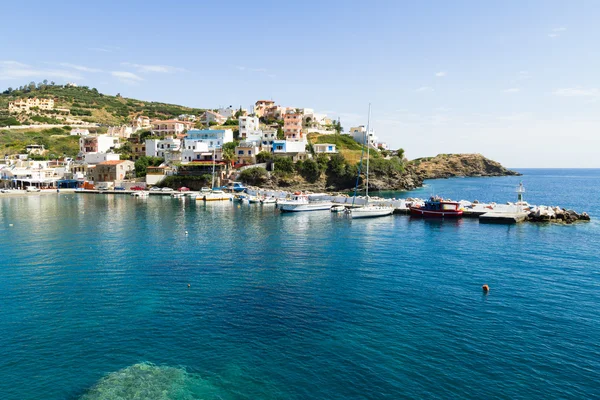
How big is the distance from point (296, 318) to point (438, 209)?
4634cm

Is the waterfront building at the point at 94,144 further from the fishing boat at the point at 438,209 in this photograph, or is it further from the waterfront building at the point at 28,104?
the fishing boat at the point at 438,209

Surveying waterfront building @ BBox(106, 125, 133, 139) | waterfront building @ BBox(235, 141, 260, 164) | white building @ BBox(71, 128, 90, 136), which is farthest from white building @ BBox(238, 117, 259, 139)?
white building @ BBox(71, 128, 90, 136)

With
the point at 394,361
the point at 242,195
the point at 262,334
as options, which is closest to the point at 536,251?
the point at 394,361

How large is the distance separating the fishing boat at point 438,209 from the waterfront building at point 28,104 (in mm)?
179397

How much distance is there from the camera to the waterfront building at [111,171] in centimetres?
10581

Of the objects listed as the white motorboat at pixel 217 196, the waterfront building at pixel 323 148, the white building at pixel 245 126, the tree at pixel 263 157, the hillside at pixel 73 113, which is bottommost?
the white motorboat at pixel 217 196

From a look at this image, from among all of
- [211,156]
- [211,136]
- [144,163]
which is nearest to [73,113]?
[144,163]

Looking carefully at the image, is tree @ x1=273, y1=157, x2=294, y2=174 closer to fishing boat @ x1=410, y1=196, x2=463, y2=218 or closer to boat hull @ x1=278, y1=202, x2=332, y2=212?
boat hull @ x1=278, y1=202, x2=332, y2=212

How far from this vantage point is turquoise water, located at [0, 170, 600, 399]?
53.9 feet

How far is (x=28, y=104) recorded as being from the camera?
171750 millimetres

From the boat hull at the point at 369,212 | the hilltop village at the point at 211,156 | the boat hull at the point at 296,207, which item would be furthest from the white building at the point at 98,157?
the boat hull at the point at 369,212

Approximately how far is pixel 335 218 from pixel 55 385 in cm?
4886

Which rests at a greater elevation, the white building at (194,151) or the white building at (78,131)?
the white building at (78,131)

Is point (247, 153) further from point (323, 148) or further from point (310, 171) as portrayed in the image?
point (323, 148)
